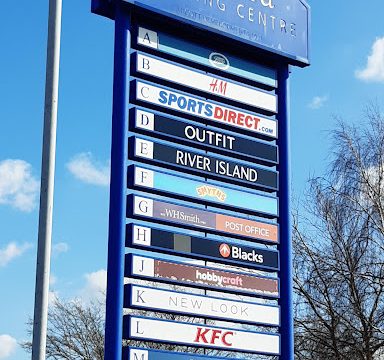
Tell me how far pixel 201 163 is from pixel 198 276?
1.45 metres

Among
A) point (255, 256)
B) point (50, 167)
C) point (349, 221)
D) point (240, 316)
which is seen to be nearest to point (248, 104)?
point (255, 256)

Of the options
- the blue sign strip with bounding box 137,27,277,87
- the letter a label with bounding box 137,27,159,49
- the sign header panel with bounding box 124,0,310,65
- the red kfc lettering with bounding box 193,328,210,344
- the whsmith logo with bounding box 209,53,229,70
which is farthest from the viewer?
the whsmith logo with bounding box 209,53,229,70

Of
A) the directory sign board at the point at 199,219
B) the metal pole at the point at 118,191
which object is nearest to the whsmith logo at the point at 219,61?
the metal pole at the point at 118,191

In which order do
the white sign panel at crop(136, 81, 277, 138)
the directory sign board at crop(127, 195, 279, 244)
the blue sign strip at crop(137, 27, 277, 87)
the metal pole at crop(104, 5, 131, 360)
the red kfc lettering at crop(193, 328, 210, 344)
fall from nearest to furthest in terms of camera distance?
1. the metal pole at crop(104, 5, 131, 360)
2. the directory sign board at crop(127, 195, 279, 244)
3. the red kfc lettering at crop(193, 328, 210, 344)
4. the white sign panel at crop(136, 81, 277, 138)
5. the blue sign strip at crop(137, 27, 277, 87)

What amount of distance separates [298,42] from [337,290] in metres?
7.92

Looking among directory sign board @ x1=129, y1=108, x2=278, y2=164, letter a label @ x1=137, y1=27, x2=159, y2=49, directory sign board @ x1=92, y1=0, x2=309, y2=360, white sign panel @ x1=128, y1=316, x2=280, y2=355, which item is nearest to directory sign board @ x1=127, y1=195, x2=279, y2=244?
directory sign board @ x1=92, y1=0, x2=309, y2=360

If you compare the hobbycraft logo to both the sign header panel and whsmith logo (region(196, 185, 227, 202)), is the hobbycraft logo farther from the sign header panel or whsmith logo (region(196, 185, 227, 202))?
the sign header panel

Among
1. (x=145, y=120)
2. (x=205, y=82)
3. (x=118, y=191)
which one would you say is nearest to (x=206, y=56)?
(x=205, y=82)

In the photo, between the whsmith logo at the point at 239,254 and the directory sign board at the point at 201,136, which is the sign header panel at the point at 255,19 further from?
the whsmith logo at the point at 239,254

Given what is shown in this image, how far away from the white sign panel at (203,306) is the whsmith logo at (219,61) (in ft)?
10.3

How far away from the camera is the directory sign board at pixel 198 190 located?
1093 cm

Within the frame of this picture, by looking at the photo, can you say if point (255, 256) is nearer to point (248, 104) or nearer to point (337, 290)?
point (248, 104)

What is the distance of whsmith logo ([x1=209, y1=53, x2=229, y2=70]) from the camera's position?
40.3ft

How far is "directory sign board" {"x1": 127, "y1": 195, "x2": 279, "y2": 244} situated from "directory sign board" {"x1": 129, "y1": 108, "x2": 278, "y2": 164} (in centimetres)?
85
